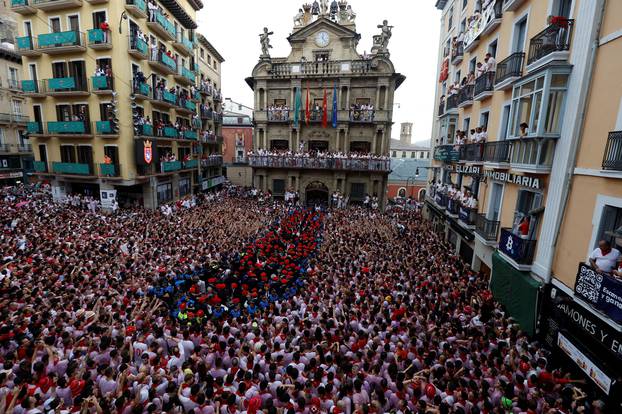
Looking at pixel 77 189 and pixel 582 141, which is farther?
pixel 77 189

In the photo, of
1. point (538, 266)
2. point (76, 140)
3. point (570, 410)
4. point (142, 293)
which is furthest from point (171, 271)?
point (76, 140)

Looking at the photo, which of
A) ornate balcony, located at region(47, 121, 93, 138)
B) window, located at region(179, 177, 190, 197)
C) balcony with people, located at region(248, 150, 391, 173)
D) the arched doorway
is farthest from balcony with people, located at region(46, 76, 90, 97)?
the arched doorway

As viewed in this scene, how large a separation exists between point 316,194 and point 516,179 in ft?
72.1

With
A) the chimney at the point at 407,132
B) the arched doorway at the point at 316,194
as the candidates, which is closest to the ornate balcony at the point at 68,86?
the arched doorway at the point at 316,194

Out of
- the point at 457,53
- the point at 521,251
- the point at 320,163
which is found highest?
the point at 457,53

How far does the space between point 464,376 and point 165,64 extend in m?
27.7

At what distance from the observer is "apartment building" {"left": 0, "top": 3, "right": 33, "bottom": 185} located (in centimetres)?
2931

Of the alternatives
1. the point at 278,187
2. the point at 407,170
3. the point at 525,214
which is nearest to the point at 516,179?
the point at 525,214

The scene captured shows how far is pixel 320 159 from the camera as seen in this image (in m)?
29.1

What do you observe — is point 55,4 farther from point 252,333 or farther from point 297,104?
point 252,333

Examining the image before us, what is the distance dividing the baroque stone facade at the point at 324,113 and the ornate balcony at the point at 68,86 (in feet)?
46.5

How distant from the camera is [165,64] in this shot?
24094 mm

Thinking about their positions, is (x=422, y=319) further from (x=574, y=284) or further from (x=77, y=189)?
(x=77, y=189)

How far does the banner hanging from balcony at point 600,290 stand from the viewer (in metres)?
6.43
